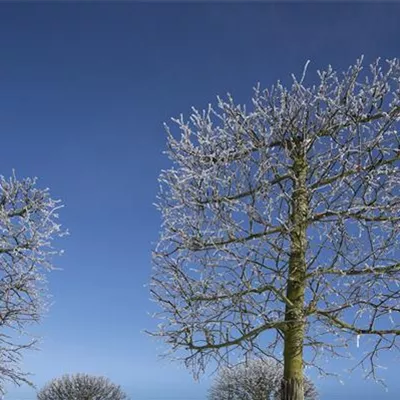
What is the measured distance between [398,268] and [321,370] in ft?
6.12

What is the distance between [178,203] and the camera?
7.10 meters

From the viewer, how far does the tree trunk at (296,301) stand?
615cm

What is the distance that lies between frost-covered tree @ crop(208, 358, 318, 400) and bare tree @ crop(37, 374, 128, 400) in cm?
913

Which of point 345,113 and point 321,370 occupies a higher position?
point 345,113

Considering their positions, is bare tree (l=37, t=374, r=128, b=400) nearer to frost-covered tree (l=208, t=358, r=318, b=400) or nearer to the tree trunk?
frost-covered tree (l=208, t=358, r=318, b=400)

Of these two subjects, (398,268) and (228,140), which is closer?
(398,268)

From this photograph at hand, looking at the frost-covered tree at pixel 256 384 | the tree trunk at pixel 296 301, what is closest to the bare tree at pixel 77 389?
the frost-covered tree at pixel 256 384

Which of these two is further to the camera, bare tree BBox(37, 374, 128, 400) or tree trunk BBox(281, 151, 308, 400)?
bare tree BBox(37, 374, 128, 400)

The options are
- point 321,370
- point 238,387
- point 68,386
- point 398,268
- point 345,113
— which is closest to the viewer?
point 398,268

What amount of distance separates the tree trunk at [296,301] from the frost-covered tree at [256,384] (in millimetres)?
21707

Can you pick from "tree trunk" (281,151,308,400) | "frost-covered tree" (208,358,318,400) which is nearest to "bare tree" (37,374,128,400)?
"frost-covered tree" (208,358,318,400)

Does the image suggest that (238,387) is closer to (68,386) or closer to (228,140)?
(68,386)

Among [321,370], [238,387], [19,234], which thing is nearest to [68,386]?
[238,387]

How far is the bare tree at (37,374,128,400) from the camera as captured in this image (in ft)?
118
